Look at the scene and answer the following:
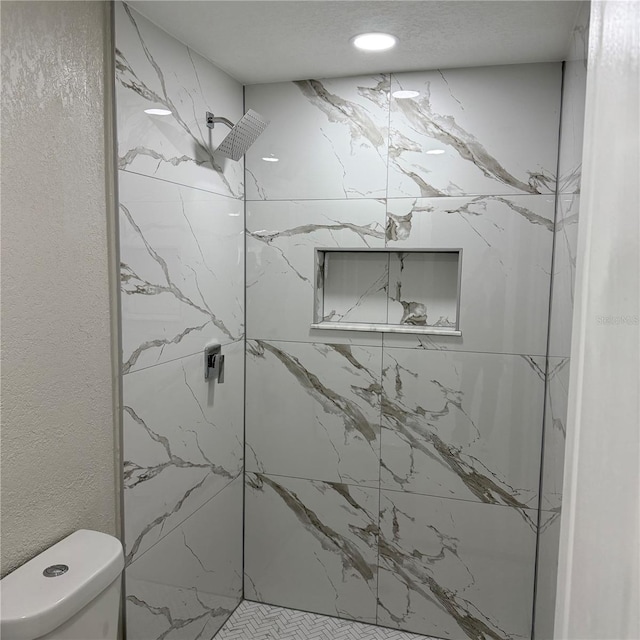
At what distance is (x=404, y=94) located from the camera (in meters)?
2.07

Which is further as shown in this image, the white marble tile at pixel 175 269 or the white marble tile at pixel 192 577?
the white marble tile at pixel 192 577

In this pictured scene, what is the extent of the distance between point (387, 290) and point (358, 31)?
37.8 inches

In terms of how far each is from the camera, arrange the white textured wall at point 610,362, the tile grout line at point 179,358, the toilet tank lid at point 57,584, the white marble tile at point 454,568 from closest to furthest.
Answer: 1. the white textured wall at point 610,362
2. the toilet tank lid at point 57,584
3. the tile grout line at point 179,358
4. the white marble tile at point 454,568

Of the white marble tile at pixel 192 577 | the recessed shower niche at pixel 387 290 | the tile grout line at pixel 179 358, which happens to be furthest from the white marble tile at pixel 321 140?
the white marble tile at pixel 192 577

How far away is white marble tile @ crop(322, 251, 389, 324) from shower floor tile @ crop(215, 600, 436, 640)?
1267 millimetres

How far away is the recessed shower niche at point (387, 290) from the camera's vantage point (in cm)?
218

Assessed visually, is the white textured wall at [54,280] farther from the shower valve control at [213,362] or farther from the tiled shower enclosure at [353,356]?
the shower valve control at [213,362]

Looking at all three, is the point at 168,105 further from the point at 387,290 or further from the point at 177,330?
the point at 387,290

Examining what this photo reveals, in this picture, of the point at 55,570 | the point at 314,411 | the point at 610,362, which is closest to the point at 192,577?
the point at 314,411

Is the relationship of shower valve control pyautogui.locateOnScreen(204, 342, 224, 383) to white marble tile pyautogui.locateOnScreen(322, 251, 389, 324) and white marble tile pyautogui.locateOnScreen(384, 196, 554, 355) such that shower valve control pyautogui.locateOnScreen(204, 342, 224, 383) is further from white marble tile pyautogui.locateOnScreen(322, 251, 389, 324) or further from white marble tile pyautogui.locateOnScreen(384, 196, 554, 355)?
white marble tile pyautogui.locateOnScreen(384, 196, 554, 355)

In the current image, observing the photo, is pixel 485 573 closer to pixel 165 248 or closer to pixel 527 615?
pixel 527 615

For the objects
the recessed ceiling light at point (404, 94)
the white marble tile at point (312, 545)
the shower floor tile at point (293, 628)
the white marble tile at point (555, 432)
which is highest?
the recessed ceiling light at point (404, 94)

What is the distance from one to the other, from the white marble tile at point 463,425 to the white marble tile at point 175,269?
0.70 m

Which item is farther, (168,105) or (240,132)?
(240,132)
